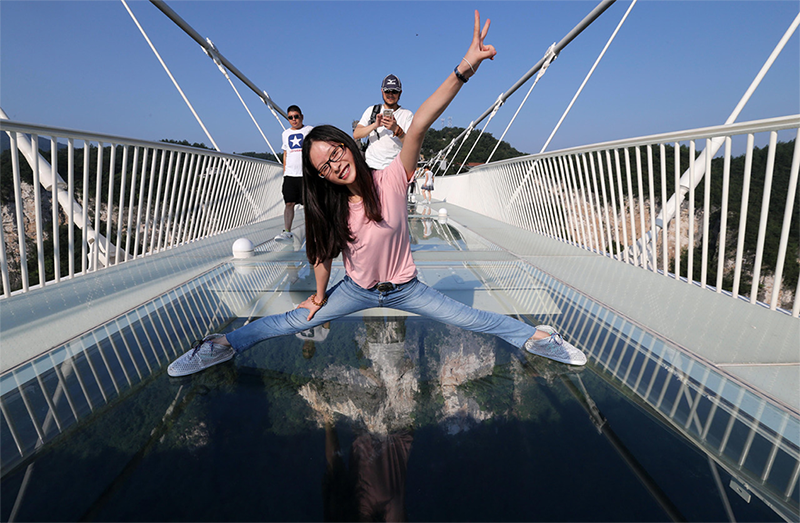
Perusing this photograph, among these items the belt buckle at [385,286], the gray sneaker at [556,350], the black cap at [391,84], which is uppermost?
the black cap at [391,84]

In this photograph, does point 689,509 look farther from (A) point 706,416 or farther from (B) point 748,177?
(B) point 748,177

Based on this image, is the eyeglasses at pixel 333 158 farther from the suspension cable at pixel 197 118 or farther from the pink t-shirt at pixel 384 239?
the suspension cable at pixel 197 118

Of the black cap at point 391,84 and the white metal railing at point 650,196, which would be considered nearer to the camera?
the white metal railing at point 650,196

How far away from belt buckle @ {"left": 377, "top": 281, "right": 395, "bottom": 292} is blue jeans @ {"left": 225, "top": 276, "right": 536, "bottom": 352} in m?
0.02

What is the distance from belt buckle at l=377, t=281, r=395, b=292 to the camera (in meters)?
1.72

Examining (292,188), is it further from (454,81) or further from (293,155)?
(454,81)

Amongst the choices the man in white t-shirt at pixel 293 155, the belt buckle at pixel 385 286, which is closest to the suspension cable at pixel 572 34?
the man in white t-shirt at pixel 293 155

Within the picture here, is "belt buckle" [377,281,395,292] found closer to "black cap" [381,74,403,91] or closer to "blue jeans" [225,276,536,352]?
"blue jeans" [225,276,536,352]

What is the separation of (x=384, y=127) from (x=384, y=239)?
1.74 metres

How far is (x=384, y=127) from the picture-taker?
10.3 feet

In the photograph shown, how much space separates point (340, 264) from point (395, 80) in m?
1.57

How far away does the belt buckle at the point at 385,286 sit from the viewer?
1.72 meters

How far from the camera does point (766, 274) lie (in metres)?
40.8

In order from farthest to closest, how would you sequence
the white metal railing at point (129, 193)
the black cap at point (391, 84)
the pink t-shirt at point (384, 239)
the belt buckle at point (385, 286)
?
the black cap at point (391, 84), the white metal railing at point (129, 193), the belt buckle at point (385, 286), the pink t-shirt at point (384, 239)
